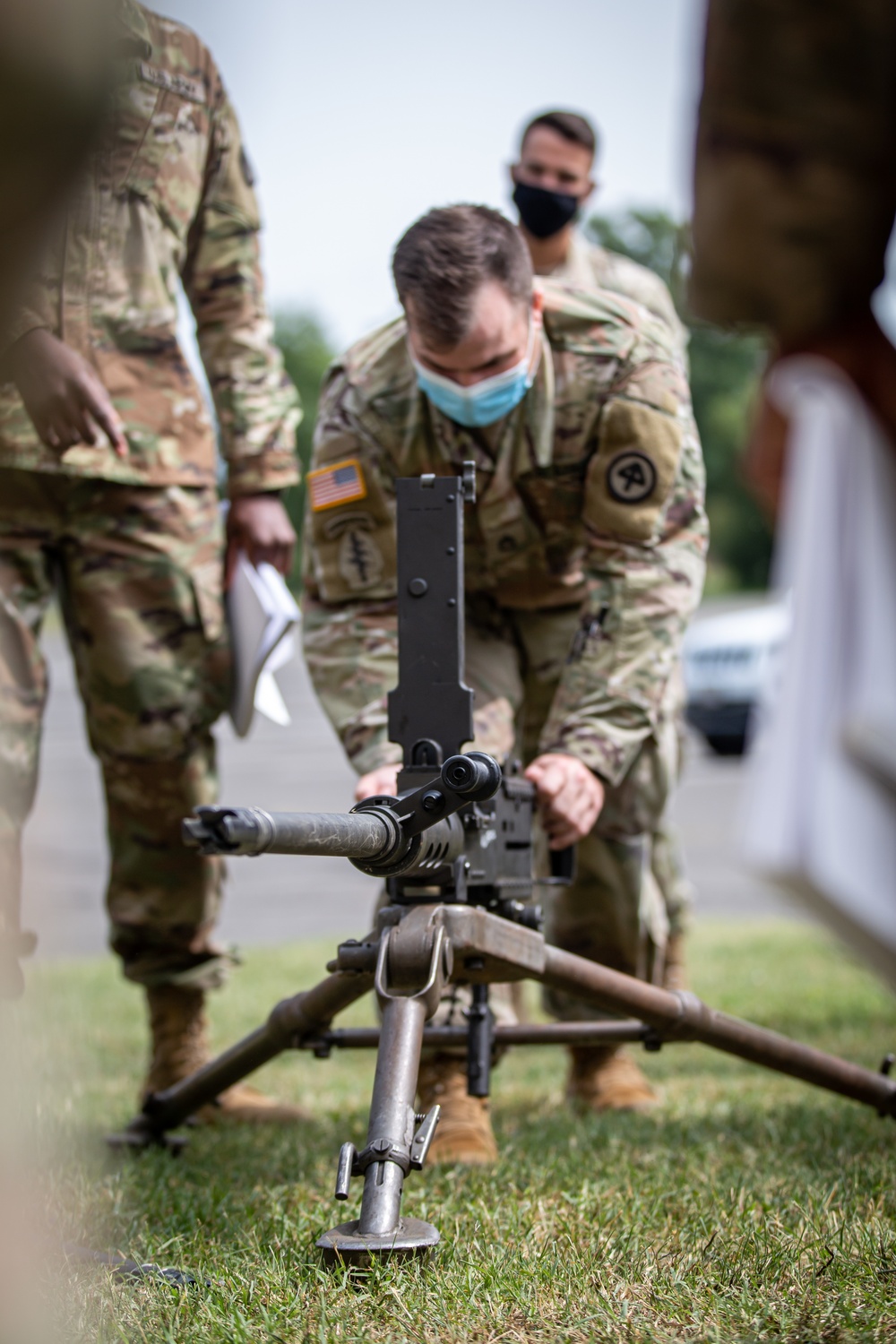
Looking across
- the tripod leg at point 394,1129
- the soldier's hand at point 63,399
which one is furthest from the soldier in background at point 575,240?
the tripod leg at point 394,1129

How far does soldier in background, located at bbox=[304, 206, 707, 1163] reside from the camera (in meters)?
2.96

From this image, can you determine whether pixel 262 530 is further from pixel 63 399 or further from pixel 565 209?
pixel 565 209

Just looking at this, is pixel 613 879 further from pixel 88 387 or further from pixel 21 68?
pixel 21 68

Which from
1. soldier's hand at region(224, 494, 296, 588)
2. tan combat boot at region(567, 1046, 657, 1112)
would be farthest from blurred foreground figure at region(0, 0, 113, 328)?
tan combat boot at region(567, 1046, 657, 1112)

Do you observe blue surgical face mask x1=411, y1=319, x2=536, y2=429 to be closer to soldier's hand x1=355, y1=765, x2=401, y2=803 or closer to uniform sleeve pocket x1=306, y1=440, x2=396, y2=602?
uniform sleeve pocket x1=306, y1=440, x2=396, y2=602

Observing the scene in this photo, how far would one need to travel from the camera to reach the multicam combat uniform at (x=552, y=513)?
314 centimetres

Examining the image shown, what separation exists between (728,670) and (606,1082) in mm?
10654

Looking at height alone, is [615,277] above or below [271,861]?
above

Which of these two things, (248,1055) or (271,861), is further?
(271,861)

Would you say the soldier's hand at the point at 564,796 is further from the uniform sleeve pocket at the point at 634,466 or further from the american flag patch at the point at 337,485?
the american flag patch at the point at 337,485

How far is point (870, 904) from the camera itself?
3.97 ft

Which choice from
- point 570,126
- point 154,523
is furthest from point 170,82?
point 570,126

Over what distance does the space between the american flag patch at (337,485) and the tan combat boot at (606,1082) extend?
138 centimetres

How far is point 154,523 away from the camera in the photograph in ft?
10.7
